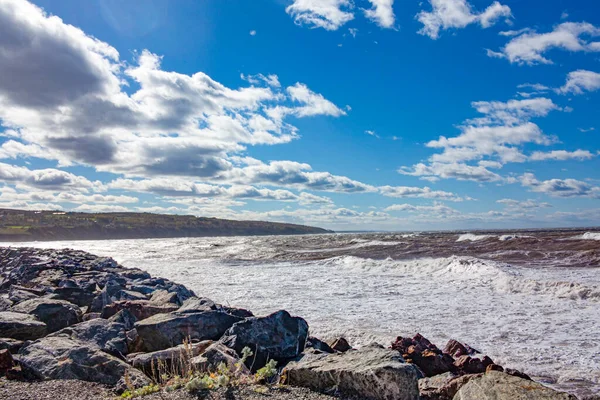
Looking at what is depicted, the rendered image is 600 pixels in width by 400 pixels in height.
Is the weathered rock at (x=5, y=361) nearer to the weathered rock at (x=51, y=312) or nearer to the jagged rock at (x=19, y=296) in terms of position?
the weathered rock at (x=51, y=312)

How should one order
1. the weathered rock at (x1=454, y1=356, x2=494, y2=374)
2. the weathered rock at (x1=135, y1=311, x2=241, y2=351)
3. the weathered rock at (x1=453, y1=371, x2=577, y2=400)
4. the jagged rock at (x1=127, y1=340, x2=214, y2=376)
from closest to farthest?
1. the weathered rock at (x1=453, y1=371, x2=577, y2=400)
2. the jagged rock at (x1=127, y1=340, x2=214, y2=376)
3. the weathered rock at (x1=454, y1=356, x2=494, y2=374)
4. the weathered rock at (x1=135, y1=311, x2=241, y2=351)

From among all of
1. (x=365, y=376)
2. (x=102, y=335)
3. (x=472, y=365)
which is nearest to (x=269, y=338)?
(x=365, y=376)

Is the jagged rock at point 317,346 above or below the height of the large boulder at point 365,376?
below

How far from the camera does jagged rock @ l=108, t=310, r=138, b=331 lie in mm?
7260

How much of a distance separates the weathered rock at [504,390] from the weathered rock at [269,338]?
2606mm

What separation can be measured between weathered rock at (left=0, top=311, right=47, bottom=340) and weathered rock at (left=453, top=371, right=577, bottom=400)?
6421 millimetres

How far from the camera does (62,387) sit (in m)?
4.45

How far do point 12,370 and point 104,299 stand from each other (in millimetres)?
5778

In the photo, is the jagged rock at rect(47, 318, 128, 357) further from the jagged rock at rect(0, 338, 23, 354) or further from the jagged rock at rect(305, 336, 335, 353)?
the jagged rock at rect(305, 336, 335, 353)

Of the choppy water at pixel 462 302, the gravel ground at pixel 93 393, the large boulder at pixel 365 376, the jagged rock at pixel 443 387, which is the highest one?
the large boulder at pixel 365 376

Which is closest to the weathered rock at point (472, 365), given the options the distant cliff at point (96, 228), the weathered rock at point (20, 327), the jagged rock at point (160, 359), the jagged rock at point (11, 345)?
the jagged rock at point (160, 359)

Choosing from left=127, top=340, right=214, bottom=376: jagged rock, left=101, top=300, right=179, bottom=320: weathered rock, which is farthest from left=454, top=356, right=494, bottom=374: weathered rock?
left=101, top=300, right=179, bottom=320: weathered rock

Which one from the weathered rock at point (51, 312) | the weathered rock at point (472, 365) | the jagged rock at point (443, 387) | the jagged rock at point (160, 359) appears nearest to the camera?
the jagged rock at point (443, 387)

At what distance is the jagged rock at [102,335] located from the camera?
613 cm
